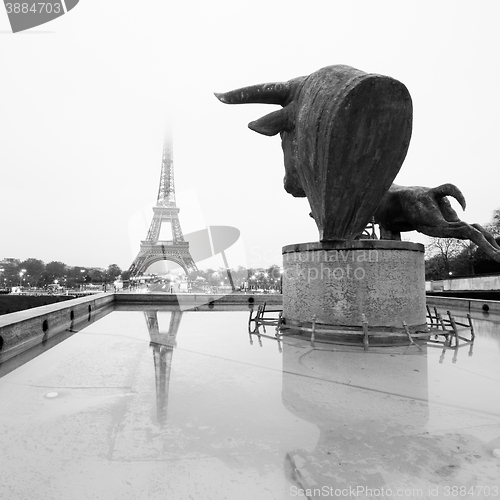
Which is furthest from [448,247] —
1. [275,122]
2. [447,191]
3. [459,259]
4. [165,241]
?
[275,122]

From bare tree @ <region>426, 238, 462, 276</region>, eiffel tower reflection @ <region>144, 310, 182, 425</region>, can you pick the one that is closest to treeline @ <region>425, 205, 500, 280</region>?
bare tree @ <region>426, 238, 462, 276</region>

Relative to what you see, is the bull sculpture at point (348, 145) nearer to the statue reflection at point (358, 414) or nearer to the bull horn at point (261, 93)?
the bull horn at point (261, 93)

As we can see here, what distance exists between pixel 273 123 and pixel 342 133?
1.81m

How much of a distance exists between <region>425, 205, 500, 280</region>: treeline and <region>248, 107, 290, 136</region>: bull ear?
3795cm

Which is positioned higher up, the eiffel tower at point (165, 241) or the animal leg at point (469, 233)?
the eiffel tower at point (165, 241)

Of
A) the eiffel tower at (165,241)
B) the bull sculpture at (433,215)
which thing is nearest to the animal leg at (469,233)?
the bull sculpture at (433,215)

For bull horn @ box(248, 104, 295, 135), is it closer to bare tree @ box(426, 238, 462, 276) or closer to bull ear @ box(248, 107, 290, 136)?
bull ear @ box(248, 107, 290, 136)

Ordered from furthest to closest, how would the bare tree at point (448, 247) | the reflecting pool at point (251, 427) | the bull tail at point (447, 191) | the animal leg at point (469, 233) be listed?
the bare tree at point (448, 247), the bull tail at point (447, 191), the animal leg at point (469, 233), the reflecting pool at point (251, 427)

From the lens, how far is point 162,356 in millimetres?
4730

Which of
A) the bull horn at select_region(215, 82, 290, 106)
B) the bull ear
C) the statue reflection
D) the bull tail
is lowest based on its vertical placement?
the statue reflection

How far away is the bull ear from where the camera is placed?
6758 mm

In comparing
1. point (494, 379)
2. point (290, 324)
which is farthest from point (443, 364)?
point (290, 324)

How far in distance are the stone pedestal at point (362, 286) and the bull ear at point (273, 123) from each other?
2503mm

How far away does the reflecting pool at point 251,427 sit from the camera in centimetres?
179
